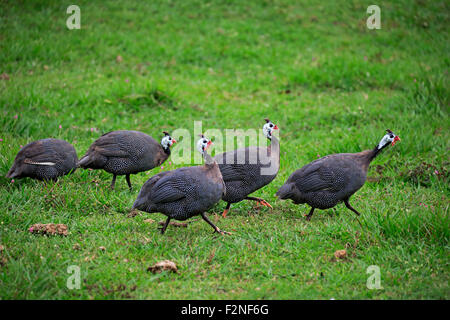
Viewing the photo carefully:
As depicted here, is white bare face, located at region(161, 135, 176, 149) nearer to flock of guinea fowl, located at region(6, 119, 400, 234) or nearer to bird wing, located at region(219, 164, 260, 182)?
flock of guinea fowl, located at region(6, 119, 400, 234)

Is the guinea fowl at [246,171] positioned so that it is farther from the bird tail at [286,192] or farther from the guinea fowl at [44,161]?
the guinea fowl at [44,161]

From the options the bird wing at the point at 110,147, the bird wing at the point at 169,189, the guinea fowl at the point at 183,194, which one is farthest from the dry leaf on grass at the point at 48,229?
the bird wing at the point at 110,147

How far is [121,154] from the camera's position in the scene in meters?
5.42

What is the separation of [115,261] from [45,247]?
656mm

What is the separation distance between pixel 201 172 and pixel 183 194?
0.96 feet

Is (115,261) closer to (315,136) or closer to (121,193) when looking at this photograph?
(121,193)

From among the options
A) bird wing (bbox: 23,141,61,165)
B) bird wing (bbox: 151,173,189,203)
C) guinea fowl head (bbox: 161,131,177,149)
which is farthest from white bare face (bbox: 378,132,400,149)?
bird wing (bbox: 23,141,61,165)

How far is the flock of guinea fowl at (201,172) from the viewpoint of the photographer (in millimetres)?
4535

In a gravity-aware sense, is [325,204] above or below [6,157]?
below

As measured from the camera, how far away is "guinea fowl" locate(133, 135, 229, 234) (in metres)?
4.50

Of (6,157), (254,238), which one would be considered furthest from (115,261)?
(6,157)

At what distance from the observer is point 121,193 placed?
5469 mm

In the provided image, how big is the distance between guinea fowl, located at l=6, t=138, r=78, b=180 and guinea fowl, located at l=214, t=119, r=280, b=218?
1.84 meters

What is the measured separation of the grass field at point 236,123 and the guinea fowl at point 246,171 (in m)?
0.30
